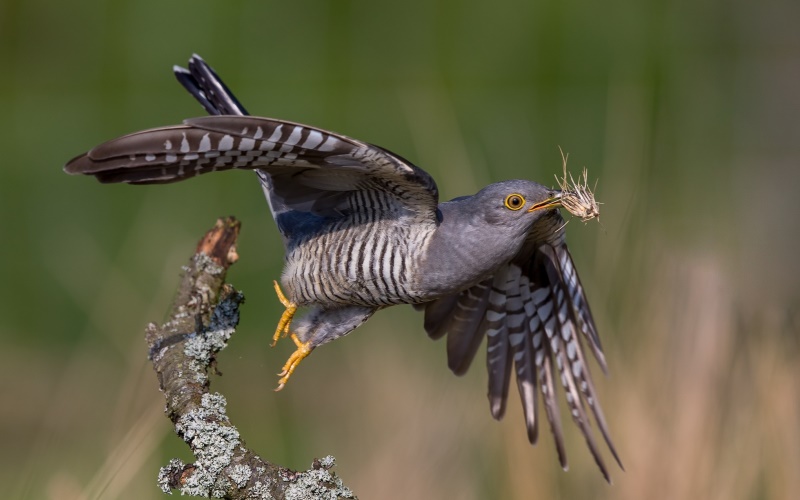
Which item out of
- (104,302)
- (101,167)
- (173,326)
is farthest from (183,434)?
(104,302)

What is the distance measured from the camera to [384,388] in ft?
11.3

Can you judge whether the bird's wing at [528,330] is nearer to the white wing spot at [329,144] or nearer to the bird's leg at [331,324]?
the bird's leg at [331,324]

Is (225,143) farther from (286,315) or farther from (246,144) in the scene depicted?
(286,315)

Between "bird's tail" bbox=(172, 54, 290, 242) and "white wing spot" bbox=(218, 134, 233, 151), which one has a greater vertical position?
"white wing spot" bbox=(218, 134, 233, 151)

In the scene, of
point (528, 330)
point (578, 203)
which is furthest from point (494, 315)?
point (578, 203)

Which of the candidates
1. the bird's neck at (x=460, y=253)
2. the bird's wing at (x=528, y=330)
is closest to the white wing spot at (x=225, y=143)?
the bird's neck at (x=460, y=253)

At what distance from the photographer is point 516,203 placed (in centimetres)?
258

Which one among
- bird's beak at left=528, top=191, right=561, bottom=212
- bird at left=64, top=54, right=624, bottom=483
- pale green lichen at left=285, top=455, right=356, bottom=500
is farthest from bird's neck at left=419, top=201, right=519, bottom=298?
pale green lichen at left=285, top=455, right=356, bottom=500

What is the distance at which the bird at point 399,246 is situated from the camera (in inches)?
84.5

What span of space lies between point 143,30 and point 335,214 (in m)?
4.48

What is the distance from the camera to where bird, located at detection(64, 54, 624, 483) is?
7.04 feet

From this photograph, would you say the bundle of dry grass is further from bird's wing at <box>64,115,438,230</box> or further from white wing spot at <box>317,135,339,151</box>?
white wing spot at <box>317,135,339,151</box>

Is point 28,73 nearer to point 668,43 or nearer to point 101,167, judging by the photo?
point 668,43

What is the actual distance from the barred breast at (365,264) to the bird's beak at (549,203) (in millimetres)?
258
